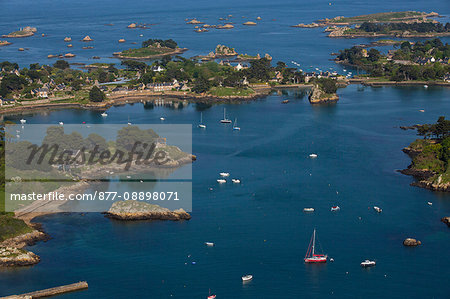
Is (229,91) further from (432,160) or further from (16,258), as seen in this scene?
(16,258)

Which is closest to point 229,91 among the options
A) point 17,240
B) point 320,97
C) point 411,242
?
point 320,97

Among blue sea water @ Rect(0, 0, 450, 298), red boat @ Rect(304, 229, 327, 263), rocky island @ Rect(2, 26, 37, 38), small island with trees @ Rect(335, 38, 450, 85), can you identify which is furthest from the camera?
rocky island @ Rect(2, 26, 37, 38)

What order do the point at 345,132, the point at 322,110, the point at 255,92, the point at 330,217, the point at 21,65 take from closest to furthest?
the point at 330,217, the point at 345,132, the point at 322,110, the point at 255,92, the point at 21,65

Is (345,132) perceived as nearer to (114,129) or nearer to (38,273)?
(114,129)

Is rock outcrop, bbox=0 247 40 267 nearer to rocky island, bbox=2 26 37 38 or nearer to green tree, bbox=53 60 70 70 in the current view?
green tree, bbox=53 60 70 70

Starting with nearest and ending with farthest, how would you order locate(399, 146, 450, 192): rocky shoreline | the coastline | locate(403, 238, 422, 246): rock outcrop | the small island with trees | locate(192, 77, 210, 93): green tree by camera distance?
Answer: locate(403, 238, 422, 246): rock outcrop
locate(399, 146, 450, 192): rocky shoreline
the coastline
locate(192, 77, 210, 93): green tree
the small island with trees

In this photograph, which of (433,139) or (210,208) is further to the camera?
(433,139)

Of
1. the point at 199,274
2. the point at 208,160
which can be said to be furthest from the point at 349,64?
the point at 199,274
